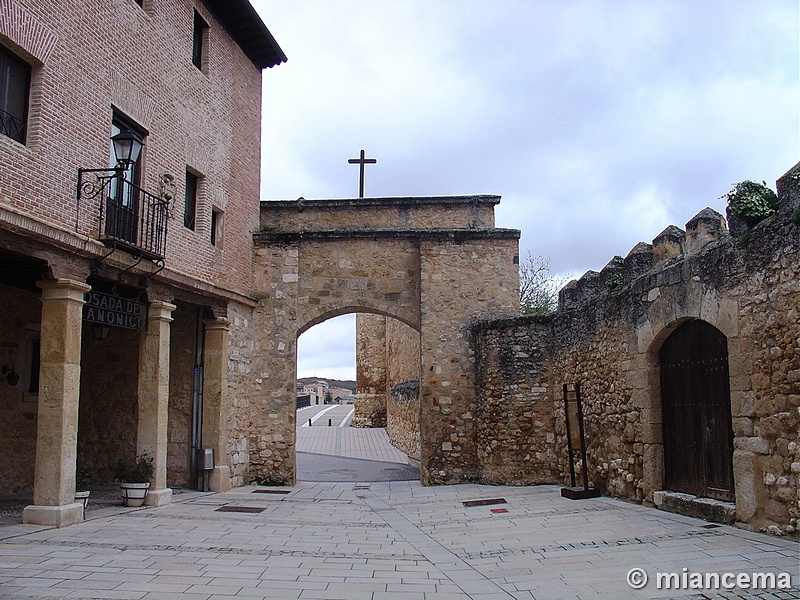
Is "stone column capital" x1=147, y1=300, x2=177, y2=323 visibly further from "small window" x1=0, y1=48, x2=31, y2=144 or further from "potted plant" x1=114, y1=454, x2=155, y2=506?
"small window" x1=0, y1=48, x2=31, y2=144

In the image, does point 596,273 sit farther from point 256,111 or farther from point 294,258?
point 256,111

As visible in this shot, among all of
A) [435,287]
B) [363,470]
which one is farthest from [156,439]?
[363,470]

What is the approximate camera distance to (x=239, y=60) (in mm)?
13273

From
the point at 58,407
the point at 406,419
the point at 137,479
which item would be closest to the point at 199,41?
the point at 58,407

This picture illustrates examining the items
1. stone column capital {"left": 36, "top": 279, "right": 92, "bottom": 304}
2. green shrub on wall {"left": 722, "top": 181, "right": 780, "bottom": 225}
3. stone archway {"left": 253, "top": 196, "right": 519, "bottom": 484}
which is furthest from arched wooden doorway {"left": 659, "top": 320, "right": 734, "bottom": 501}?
stone column capital {"left": 36, "top": 279, "right": 92, "bottom": 304}

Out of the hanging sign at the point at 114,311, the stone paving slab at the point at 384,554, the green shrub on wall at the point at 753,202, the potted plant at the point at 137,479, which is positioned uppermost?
the green shrub on wall at the point at 753,202

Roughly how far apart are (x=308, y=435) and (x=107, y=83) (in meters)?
18.8

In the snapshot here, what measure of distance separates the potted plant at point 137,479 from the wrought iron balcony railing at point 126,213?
2.91 meters

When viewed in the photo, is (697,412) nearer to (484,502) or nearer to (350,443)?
(484,502)

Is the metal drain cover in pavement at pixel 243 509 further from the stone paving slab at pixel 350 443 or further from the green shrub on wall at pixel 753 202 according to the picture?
the stone paving slab at pixel 350 443

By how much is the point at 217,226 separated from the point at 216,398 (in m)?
3.07

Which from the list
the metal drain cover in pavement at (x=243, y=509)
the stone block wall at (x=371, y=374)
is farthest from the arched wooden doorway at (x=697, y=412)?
the stone block wall at (x=371, y=374)

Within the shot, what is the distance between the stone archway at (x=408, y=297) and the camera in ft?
42.5

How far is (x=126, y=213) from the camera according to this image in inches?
355
